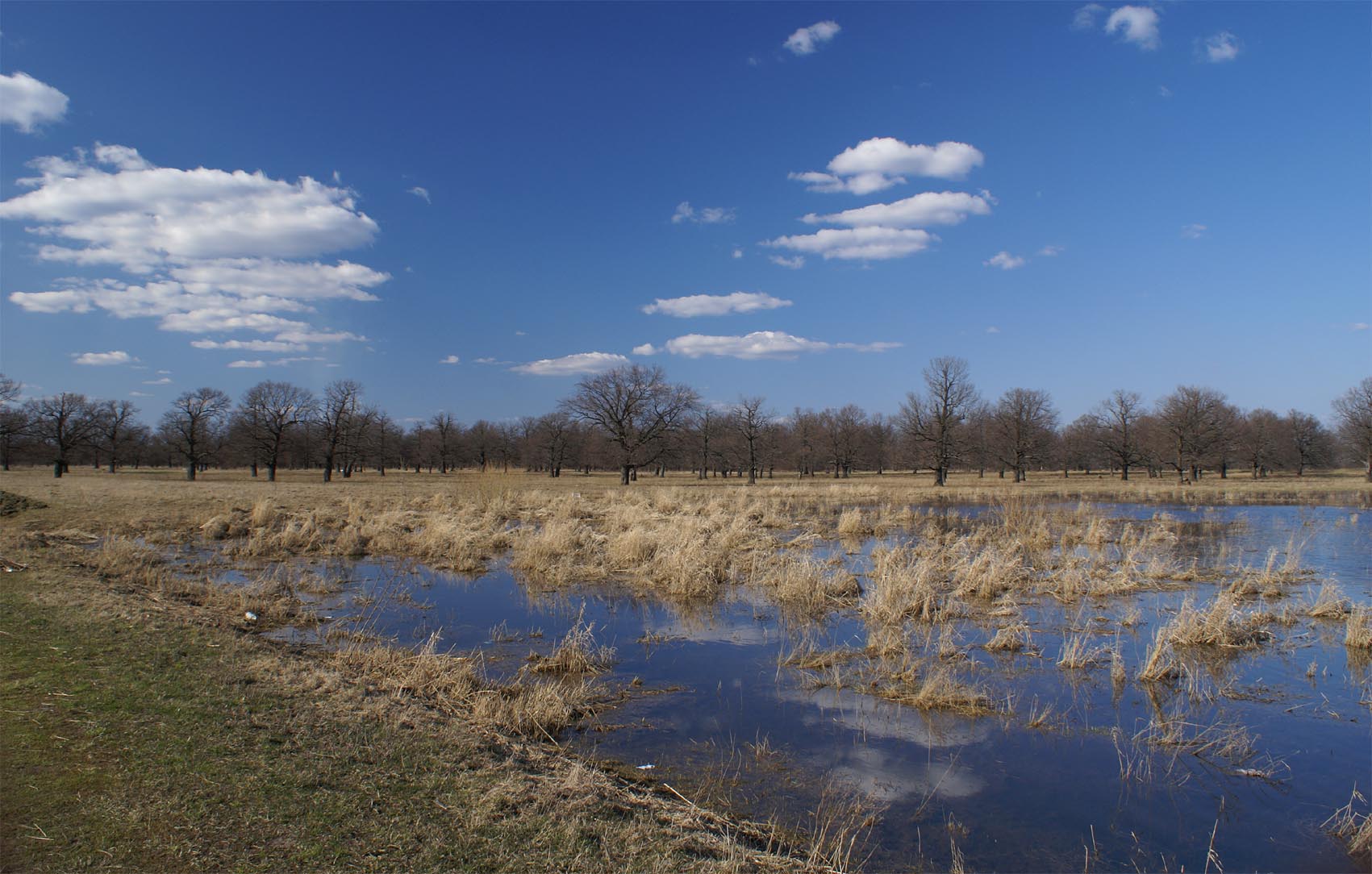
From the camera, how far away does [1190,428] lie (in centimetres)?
5441

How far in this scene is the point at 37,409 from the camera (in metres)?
57.4

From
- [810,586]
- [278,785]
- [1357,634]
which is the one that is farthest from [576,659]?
[1357,634]

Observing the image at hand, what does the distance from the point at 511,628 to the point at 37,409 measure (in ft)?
230

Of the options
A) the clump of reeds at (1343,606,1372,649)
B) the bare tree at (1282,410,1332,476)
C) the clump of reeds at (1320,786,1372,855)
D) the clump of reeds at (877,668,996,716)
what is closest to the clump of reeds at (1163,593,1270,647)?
the clump of reeds at (1343,606,1372,649)

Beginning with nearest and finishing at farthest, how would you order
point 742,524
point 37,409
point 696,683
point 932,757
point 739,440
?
1. point 932,757
2. point 696,683
3. point 742,524
4. point 37,409
5. point 739,440

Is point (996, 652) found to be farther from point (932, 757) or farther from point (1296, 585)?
point (1296, 585)

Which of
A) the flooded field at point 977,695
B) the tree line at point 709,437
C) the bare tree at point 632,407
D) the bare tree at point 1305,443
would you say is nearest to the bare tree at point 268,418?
the tree line at point 709,437

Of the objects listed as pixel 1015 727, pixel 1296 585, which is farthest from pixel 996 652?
pixel 1296 585

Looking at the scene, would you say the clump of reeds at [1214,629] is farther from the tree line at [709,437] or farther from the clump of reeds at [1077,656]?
the tree line at [709,437]

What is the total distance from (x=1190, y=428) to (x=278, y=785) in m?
65.9

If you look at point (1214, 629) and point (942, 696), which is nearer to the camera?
point (942, 696)

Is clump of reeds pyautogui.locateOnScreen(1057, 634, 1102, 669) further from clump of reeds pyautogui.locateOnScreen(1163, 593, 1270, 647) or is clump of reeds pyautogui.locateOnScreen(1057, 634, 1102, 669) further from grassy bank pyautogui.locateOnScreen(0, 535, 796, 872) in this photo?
grassy bank pyautogui.locateOnScreen(0, 535, 796, 872)

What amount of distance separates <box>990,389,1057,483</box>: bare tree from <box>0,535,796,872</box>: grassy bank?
62.5 metres

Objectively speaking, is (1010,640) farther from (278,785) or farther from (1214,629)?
(278,785)
